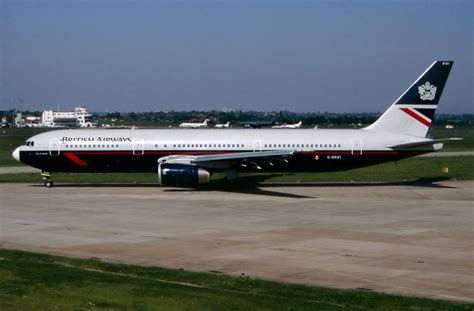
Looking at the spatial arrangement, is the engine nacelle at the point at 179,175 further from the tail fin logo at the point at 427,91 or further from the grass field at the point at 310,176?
the tail fin logo at the point at 427,91

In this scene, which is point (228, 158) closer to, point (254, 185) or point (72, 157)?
point (254, 185)

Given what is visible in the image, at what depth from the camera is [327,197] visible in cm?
3619

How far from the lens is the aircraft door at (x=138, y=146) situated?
4028cm

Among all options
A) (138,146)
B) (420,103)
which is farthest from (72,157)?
(420,103)

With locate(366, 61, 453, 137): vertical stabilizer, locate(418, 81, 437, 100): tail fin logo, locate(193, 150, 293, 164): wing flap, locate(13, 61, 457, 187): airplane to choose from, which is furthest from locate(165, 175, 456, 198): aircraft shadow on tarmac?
locate(418, 81, 437, 100): tail fin logo

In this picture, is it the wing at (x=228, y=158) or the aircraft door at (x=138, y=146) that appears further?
the aircraft door at (x=138, y=146)

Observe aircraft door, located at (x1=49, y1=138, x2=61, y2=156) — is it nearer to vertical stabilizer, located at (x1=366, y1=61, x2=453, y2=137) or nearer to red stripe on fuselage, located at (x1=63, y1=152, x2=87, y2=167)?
red stripe on fuselage, located at (x1=63, y1=152, x2=87, y2=167)

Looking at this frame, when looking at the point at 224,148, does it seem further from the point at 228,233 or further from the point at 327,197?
the point at 228,233

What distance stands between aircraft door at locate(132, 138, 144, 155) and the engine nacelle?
312 cm

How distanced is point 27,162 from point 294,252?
25.0m

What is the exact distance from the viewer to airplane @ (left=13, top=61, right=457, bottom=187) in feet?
132

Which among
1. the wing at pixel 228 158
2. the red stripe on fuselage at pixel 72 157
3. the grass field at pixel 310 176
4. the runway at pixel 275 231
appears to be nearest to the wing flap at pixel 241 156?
the wing at pixel 228 158

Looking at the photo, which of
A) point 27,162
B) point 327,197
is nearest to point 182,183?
point 327,197

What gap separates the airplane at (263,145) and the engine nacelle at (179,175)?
213cm
